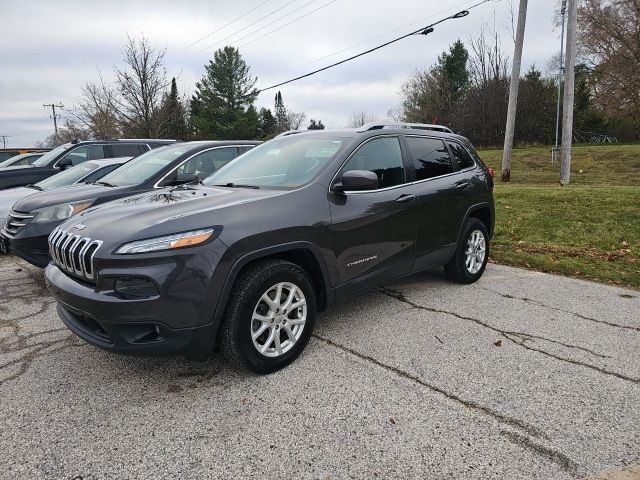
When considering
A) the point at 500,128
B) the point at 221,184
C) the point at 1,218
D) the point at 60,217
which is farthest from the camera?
the point at 500,128

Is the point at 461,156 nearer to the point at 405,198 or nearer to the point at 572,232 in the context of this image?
the point at 405,198

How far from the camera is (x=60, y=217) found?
498 cm

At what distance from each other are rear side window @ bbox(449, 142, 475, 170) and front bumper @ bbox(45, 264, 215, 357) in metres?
3.49

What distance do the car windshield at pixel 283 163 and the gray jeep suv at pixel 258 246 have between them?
0.05ft

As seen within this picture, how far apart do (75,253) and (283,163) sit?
72.5 inches

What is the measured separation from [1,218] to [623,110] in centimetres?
3535

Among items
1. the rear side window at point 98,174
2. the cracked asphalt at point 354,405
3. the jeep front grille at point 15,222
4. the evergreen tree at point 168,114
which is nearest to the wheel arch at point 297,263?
the cracked asphalt at point 354,405

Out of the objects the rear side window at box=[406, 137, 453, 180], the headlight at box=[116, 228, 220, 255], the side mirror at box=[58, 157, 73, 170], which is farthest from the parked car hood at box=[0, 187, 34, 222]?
the rear side window at box=[406, 137, 453, 180]

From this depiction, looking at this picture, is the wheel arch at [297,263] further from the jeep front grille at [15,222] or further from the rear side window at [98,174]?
the rear side window at [98,174]

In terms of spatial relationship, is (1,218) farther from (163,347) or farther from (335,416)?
(335,416)

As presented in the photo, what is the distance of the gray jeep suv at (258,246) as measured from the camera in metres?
2.69

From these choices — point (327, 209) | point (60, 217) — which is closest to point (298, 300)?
point (327, 209)

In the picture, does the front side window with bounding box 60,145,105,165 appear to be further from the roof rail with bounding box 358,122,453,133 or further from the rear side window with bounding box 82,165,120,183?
the roof rail with bounding box 358,122,453,133

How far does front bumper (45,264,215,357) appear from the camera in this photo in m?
2.63
